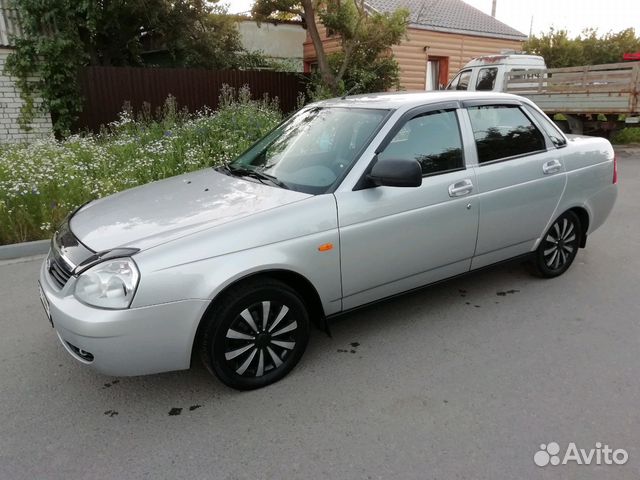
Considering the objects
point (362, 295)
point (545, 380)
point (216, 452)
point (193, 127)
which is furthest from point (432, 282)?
point (193, 127)

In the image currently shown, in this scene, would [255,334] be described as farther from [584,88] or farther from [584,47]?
[584,47]

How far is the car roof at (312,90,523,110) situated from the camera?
3582 mm

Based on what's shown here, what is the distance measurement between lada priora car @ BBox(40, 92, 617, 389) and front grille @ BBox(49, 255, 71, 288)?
0.02 meters

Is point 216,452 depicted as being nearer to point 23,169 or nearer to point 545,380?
point 545,380

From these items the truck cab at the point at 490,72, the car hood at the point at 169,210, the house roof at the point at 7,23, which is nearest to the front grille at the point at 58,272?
the car hood at the point at 169,210

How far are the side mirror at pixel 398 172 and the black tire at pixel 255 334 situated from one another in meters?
0.90

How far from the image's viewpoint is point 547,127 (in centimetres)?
433

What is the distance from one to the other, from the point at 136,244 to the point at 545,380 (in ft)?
8.37

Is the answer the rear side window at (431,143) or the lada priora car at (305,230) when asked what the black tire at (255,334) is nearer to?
the lada priora car at (305,230)

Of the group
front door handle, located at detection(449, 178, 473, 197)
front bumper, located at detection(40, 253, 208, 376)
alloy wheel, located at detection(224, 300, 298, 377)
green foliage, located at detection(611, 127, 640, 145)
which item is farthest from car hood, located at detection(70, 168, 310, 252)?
green foliage, located at detection(611, 127, 640, 145)

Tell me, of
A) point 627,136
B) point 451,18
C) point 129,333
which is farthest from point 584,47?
point 129,333

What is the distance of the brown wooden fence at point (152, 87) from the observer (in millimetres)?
11414

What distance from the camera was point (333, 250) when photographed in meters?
3.04

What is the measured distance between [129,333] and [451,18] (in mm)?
22127
